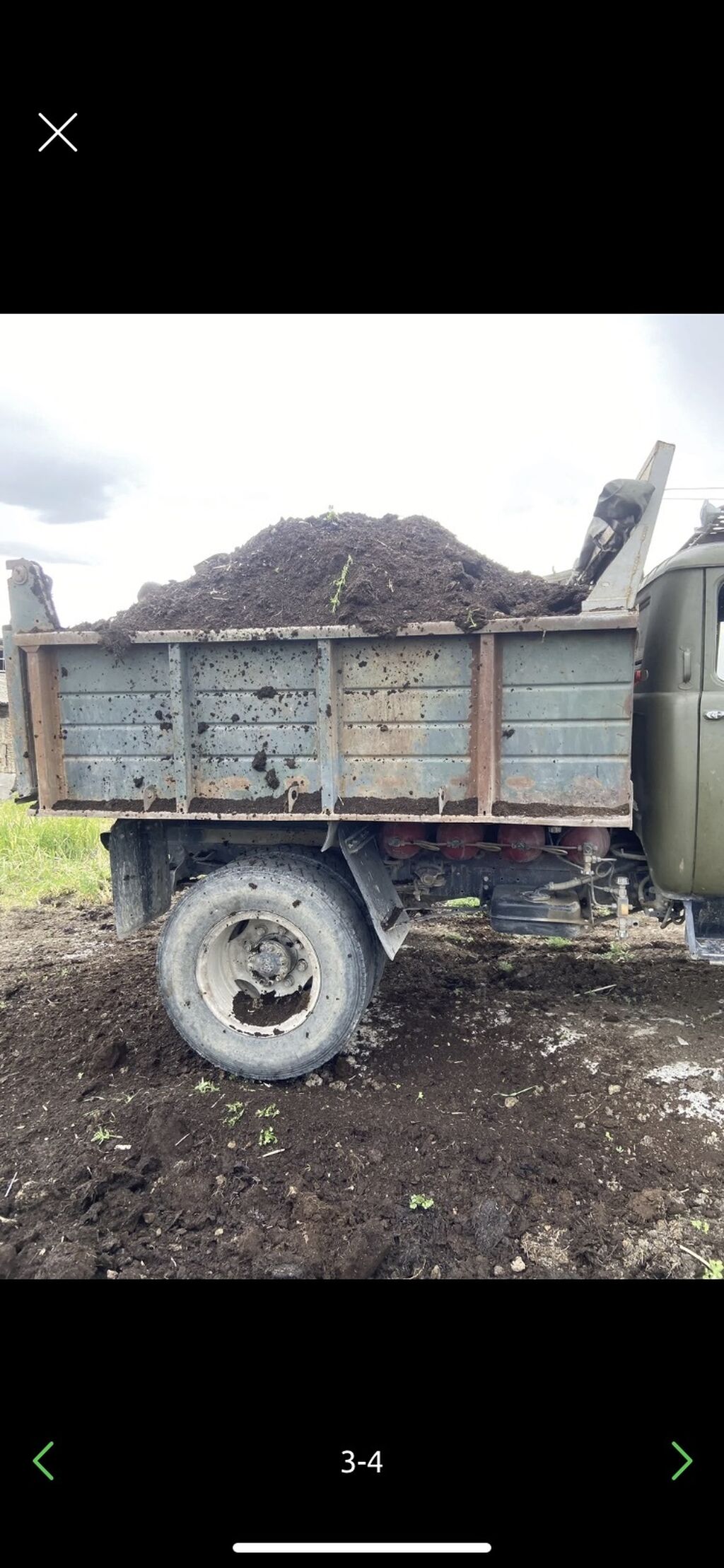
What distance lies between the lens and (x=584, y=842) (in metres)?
3.56

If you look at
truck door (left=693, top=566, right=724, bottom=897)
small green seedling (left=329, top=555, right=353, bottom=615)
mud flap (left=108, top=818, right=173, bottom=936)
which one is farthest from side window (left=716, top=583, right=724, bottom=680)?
Result: mud flap (left=108, top=818, right=173, bottom=936)

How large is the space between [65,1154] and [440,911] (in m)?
2.24

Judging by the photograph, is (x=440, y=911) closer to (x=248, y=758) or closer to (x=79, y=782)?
(x=248, y=758)

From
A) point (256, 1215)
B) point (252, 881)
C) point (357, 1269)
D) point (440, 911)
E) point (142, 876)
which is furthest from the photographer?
point (440, 911)

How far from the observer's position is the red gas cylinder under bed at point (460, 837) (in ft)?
11.8

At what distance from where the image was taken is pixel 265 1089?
12.0 ft

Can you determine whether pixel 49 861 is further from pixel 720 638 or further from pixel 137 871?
pixel 720 638

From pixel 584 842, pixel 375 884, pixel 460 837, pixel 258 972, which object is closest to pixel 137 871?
pixel 258 972

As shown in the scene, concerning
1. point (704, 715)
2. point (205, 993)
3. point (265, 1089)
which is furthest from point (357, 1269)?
point (704, 715)

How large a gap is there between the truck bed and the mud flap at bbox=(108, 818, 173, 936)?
27cm

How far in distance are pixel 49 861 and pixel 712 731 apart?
6.63m

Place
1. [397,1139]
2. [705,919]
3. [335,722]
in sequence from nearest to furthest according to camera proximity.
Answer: [397,1139]
[335,722]
[705,919]

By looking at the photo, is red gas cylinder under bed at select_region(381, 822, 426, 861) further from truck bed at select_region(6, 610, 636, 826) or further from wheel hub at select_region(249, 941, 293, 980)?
wheel hub at select_region(249, 941, 293, 980)

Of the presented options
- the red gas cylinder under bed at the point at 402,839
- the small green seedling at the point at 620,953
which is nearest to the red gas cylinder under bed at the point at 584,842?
the red gas cylinder under bed at the point at 402,839
